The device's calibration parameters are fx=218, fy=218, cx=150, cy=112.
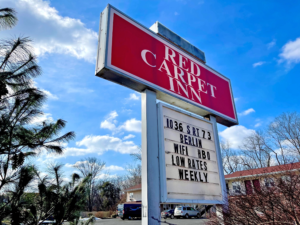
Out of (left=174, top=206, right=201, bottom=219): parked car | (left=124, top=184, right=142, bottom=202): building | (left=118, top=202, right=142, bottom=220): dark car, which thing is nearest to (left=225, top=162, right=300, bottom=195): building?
(left=174, top=206, right=201, bottom=219): parked car

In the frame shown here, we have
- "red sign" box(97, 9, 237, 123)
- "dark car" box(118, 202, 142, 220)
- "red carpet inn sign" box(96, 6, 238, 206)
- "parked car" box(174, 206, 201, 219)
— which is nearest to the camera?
"red carpet inn sign" box(96, 6, 238, 206)

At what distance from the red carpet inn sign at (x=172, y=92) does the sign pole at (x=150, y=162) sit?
123mm

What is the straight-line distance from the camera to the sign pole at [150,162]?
11.5ft

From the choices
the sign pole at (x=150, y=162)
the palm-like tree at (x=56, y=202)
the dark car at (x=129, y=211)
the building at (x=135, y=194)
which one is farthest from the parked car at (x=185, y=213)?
the sign pole at (x=150, y=162)

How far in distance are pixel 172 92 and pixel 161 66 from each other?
63 cm

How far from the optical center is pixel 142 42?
4668mm

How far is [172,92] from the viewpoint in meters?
4.80

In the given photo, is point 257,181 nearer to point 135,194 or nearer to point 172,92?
point 172,92

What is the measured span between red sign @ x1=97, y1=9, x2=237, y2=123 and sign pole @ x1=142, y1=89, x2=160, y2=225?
18.3 inches

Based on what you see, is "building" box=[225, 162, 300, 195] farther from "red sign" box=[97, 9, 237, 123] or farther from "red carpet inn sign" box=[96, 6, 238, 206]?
"red sign" box=[97, 9, 237, 123]

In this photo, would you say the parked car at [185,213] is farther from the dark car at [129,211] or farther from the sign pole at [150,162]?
the sign pole at [150,162]

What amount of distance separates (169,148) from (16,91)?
13.7 feet

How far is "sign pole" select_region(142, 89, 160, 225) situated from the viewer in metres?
3.49

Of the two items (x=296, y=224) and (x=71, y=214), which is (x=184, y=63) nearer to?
(x=296, y=224)
